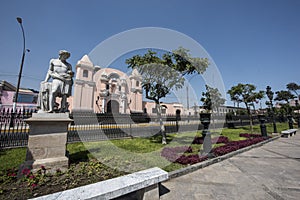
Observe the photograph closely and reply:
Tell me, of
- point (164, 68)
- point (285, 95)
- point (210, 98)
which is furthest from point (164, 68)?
point (285, 95)

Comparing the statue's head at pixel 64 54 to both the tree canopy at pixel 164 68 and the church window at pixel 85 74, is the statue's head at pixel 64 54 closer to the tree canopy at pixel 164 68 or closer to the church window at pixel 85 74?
the tree canopy at pixel 164 68

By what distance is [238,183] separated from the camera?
2682mm

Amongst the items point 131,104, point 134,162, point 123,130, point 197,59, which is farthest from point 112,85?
point 134,162

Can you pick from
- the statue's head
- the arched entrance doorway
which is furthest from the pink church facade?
the statue's head

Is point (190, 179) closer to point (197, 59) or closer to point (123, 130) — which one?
point (197, 59)

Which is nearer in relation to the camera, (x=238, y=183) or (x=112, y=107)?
(x=238, y=183)

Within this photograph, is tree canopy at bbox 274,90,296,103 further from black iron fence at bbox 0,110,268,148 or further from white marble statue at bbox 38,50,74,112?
white marble statue at bbox 38,50,74,112

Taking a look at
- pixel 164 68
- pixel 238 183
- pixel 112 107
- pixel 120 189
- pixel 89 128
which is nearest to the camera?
pixel 120 189

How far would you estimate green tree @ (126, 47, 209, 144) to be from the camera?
19.8ft

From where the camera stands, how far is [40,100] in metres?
3.39

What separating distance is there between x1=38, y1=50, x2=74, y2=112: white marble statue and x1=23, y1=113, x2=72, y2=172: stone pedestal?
33 centimetres

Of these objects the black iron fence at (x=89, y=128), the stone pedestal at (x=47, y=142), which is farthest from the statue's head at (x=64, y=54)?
the black iron fence at (x=89, y=128)

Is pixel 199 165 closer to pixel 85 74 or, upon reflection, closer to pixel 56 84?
pixel 56 84

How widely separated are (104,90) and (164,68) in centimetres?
1567
